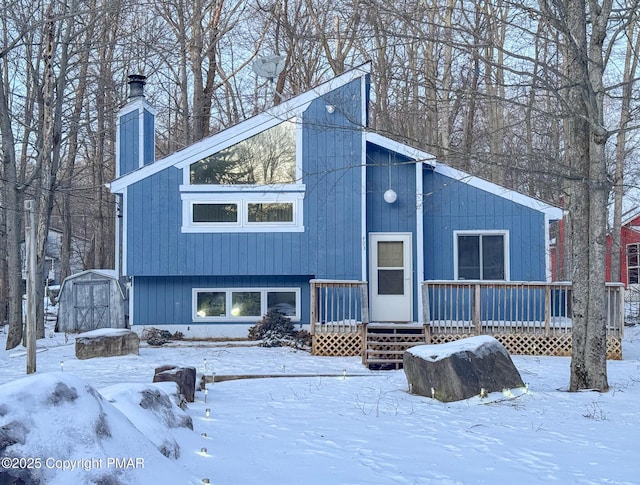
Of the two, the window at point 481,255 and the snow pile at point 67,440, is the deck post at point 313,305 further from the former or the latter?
the snow pile at point 67,440

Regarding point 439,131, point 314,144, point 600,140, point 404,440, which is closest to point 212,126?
point 439,131

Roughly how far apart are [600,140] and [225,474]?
659 centimetres

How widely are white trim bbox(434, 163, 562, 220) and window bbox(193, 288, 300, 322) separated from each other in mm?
4246

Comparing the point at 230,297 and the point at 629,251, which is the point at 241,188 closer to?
the point at 230,297

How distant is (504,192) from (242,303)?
20.6 feet

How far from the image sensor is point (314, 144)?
1417 cm

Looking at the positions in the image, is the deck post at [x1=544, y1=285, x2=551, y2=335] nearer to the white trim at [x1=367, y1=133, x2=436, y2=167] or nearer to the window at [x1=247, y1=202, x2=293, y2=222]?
the white trim at [x1=367, y1=133, x2=436, y2=167]

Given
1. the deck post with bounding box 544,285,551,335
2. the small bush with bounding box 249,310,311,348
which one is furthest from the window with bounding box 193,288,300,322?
the deck post with bounding box 544,285,551,335

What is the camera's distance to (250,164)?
557 inches

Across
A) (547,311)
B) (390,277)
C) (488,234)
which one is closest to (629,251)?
(488,234)

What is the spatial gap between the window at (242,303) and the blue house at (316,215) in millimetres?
619

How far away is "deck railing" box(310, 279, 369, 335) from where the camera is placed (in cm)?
1259

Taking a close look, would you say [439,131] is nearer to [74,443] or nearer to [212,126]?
[212,126]

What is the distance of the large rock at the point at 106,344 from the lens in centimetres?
1162
